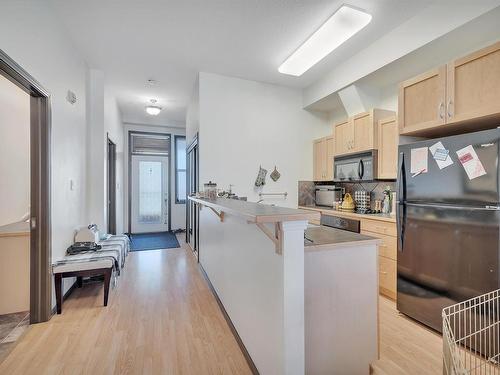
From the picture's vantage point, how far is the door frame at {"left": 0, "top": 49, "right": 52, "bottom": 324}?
2252mm

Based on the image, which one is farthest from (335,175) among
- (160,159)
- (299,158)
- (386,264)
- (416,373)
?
(160,159)

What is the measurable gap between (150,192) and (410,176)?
6.06m

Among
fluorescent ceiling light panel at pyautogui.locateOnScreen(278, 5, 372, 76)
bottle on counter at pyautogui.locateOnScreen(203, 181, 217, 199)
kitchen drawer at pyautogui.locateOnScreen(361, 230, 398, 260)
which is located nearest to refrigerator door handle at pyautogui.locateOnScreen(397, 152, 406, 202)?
kitchen drawer at pyautogui.locateOnScreen(361, 230, 398, 260)

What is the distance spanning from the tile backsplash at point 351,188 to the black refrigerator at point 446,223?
3.83 feet

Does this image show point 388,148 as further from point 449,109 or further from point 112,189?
point 112,189

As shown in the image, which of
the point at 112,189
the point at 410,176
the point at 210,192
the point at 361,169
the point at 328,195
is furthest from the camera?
the point at 112,189

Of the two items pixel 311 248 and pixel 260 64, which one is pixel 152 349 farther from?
pixel 260 64

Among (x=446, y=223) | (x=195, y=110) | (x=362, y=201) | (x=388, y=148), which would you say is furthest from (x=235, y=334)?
(x=195, y=110)

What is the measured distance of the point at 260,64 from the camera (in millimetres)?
3455

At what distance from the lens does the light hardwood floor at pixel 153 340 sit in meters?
1.74

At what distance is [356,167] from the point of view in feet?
11.3

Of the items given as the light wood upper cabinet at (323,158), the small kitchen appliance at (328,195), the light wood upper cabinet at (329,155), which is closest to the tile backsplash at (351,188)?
the small kitchen appliance at (328,195)

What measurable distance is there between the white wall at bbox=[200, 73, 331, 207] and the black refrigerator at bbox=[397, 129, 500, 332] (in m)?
2.06

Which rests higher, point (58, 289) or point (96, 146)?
point (96, 146)
